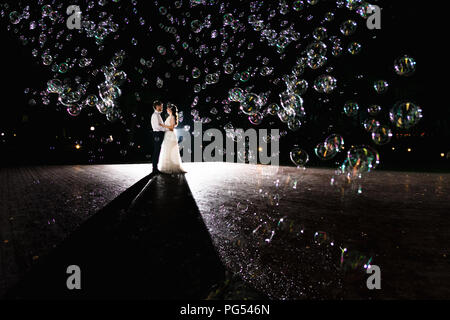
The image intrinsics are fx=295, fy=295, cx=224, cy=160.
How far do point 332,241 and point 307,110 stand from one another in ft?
53.9

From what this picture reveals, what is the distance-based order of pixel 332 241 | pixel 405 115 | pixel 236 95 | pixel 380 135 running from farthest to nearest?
1. pixel 236 95
2. pixel 380 135
3. pixel 405 115
4. pixel 332 241

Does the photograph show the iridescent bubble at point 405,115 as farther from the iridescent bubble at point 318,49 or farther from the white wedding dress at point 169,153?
the white wedding dress at point 169,153

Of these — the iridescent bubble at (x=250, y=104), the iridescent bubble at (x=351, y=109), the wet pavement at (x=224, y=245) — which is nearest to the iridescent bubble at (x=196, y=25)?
the iridescent bubble at (x=250, y=104)

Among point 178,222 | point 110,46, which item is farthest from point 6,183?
point 110,46

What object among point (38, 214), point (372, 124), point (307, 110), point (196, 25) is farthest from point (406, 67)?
point (307, 110)

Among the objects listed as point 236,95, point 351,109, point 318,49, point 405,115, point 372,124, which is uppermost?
point 318,49

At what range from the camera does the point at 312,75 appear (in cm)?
1694

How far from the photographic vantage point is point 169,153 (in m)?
9.34

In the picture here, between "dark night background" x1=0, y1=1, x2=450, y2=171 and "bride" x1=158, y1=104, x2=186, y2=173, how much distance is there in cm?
751

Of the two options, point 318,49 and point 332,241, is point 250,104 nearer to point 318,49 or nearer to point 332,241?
Answer: point 318,49

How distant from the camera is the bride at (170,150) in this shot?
9.20 m

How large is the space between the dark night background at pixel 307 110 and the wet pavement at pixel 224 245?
401 inches

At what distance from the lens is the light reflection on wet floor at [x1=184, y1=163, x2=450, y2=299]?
216 cm

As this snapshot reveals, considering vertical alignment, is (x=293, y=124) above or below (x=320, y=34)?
below
